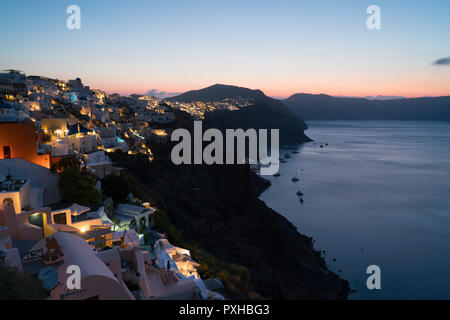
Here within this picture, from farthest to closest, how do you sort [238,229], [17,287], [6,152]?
[238,229] < [6,152] < [17,287]

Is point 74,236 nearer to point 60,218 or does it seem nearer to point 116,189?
point 60,218

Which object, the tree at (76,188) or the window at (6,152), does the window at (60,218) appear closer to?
the tree at (76,188)

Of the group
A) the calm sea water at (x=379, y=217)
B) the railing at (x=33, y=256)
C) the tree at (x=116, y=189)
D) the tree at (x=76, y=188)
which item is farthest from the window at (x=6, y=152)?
the calm sea water at (x=379, y=217)

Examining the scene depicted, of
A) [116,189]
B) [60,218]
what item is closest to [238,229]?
[116,189]

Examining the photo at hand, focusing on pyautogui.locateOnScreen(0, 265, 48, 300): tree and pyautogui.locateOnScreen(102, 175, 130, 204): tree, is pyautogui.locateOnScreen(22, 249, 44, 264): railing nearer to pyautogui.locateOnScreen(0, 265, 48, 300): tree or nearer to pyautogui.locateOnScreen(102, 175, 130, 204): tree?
pyautogui.locateOnScreen(0, 265, 48, 300): tree
